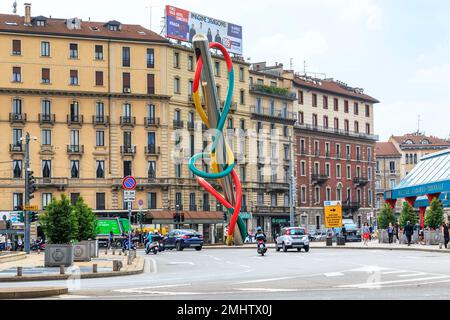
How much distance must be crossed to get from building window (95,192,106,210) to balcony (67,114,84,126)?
7.12 m

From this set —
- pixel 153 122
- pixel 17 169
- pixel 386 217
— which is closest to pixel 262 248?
pixel 386 217

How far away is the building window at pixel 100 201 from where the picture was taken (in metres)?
80.9

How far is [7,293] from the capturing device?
1664 cm

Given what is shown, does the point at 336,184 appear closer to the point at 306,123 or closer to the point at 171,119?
the point at 306,123

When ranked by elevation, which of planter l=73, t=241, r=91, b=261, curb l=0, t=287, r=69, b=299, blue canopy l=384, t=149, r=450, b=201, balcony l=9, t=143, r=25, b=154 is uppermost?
balcony l=9, t=143, r=25, b=154

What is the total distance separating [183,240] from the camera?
180 ft

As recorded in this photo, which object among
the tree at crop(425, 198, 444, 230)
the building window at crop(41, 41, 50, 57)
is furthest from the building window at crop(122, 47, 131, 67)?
the tree at crop(425, 198, 444, 230)

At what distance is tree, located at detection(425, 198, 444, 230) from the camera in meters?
53.3

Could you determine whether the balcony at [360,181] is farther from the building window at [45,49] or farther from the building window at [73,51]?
the building window at [45,49]

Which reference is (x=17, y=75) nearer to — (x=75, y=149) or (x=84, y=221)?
(x=75, y=149)

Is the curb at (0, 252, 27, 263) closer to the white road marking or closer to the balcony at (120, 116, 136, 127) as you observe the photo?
the white road marking

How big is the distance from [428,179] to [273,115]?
40.0 meters
